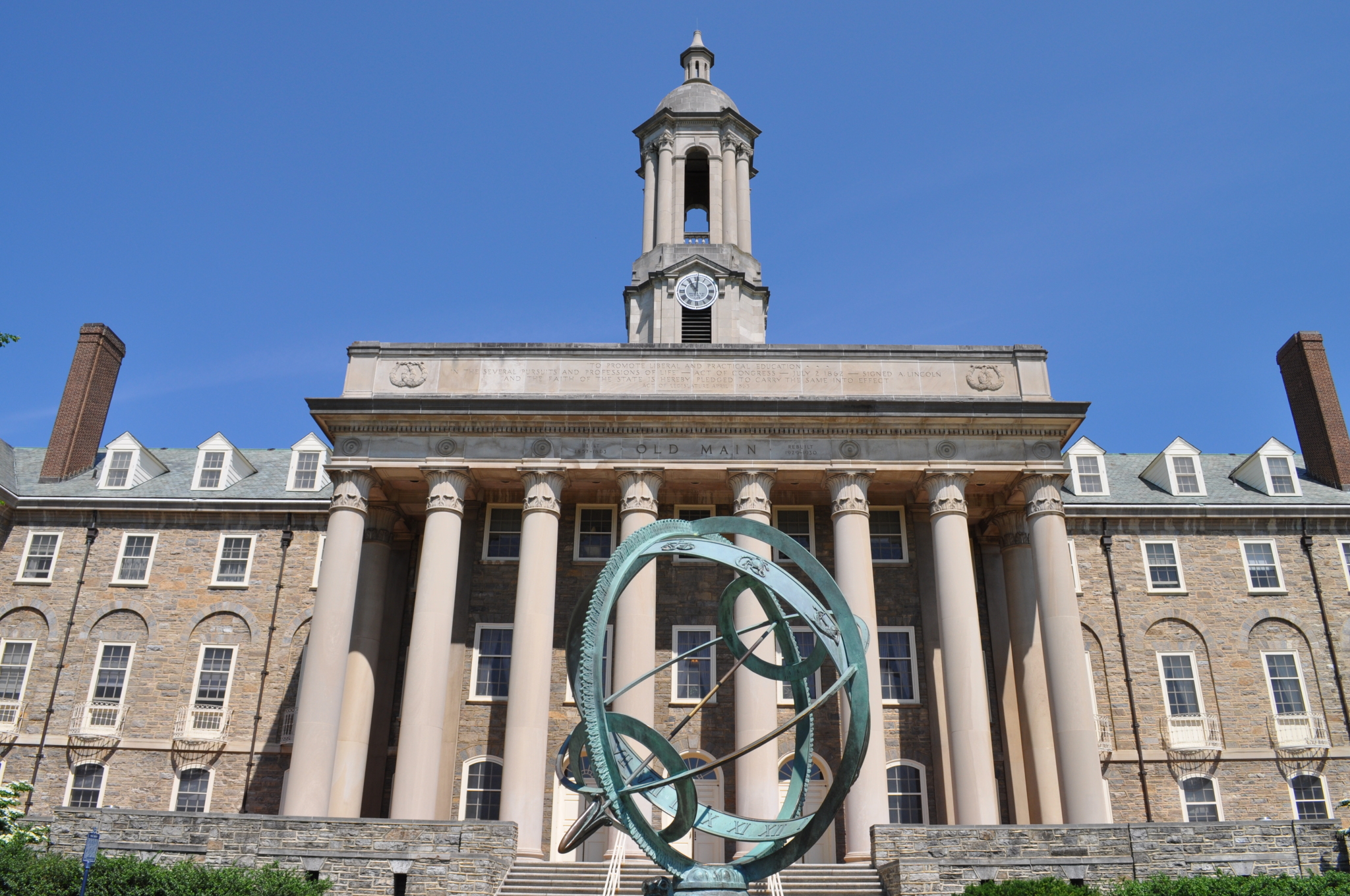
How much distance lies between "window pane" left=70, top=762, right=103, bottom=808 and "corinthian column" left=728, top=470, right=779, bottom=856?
2149 centimetres

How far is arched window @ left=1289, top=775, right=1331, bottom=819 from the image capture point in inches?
1388

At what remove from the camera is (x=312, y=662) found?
30141mm

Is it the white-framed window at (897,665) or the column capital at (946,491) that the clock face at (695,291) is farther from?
the white-framed window at (897,665)

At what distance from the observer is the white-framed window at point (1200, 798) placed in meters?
35.4

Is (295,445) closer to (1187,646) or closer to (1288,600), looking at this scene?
(1187,646)

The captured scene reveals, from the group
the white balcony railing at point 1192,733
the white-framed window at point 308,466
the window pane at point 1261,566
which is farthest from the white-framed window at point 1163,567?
the white-framed window at point 308,466

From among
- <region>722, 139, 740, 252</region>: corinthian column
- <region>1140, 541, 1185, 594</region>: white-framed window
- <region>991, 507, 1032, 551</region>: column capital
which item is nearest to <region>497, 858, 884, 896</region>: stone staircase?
<region>991, 507, 1032, 551</region>: column capital

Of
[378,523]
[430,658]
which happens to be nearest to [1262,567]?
[430,658]

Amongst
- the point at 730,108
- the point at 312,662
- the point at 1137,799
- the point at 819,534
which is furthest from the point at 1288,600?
the point at 312,662

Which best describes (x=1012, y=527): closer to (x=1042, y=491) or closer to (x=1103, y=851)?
(x=1042, y=491)

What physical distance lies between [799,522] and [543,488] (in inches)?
356

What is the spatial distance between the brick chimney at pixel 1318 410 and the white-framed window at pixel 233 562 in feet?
132

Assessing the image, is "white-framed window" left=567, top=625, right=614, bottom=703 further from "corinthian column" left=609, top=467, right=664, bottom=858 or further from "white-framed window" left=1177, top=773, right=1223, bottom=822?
"white-framed window" left=1177, top=773, right=1223, bottom=822

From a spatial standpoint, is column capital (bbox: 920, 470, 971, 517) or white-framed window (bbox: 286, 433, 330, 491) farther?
white-framed window (bbox: 286, 433, 330, 491)
